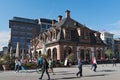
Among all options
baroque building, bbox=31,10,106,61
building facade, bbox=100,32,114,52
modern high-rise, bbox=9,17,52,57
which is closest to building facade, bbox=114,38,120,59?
building facade, bbox=100,32,114,52

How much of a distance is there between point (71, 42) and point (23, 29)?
8222 centimetres

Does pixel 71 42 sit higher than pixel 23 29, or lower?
lower

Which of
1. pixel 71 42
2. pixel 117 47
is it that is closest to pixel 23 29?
pixel 117 47

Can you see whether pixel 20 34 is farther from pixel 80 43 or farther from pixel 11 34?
pixel 80 43

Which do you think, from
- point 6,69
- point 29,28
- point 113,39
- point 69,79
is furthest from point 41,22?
point 69,79

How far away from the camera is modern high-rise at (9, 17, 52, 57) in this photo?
120688 mm

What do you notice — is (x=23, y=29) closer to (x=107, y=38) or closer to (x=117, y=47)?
(x=107, y=38)

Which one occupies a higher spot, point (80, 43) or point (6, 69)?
point (80, 43)

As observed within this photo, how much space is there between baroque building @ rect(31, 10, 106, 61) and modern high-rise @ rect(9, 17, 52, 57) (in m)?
A: 70.2

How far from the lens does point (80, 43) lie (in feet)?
154

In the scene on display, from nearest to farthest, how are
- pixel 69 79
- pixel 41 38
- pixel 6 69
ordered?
pixel 69 79
pixel 6 69
pixel 41 38

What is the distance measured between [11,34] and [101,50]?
77.9 m

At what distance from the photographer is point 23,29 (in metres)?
125

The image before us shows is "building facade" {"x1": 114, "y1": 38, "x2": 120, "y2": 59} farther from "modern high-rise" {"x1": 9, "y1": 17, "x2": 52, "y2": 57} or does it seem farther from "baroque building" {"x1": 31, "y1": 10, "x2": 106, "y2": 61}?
"baroque building" {"x1": 31, "y1": 10, "x2": 106, "y2": 61}
